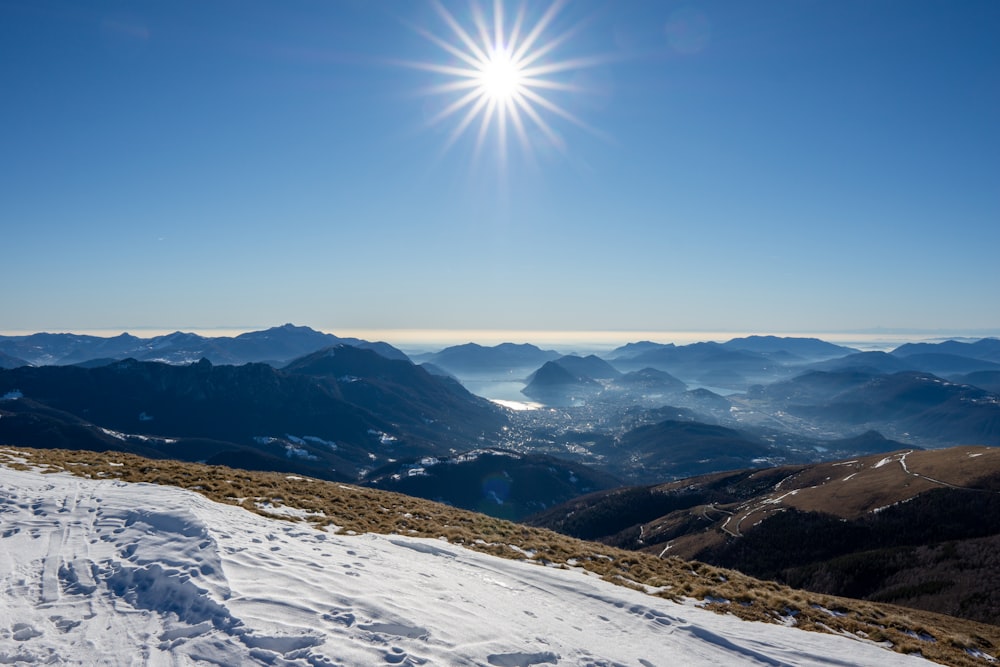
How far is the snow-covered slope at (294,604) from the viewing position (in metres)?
9.77

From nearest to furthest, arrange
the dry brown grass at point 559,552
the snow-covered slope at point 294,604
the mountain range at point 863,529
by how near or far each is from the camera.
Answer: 1. the snow-covered slope at point 294,604
2. the dry brown grass at point 559,552
3. the mountain range at point 863,529

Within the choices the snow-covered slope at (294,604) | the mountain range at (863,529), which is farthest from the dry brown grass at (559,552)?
the mountain range at (863,529)

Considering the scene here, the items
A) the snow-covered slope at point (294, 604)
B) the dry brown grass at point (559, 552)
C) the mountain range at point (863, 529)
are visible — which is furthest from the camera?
the mountain range at point (863, 529)

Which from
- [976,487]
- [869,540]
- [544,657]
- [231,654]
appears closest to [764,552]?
[869,540]

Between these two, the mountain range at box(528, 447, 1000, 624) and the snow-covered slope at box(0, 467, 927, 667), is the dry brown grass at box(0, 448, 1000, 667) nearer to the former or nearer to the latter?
the snow-covered slope at box(0, 467, 927, 667)

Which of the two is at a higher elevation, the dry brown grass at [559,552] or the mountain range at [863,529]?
the dry brown grass at [559,552]

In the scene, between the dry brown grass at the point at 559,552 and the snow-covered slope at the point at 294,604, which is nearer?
the snow-covered slope at the point at 294,604

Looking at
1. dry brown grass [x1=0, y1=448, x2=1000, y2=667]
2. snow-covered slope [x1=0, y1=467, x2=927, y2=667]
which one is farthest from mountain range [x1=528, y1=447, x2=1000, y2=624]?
snow-covered slope [x1=0, y1=467, x2=927, y2=667]

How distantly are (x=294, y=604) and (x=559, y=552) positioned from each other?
1479 cm

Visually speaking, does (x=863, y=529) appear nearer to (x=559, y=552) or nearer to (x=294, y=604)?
(x=559, y=552)

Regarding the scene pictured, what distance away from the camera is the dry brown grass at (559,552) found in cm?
1712

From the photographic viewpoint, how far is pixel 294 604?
11266 mm

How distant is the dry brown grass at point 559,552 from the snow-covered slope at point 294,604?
69.0 inches

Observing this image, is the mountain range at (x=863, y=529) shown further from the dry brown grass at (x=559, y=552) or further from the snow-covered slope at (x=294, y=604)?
the snow-covered slope at (x=294, y=604)
